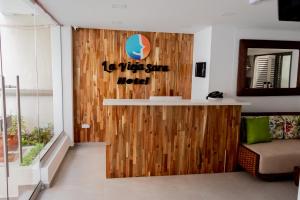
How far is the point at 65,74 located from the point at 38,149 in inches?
64.4

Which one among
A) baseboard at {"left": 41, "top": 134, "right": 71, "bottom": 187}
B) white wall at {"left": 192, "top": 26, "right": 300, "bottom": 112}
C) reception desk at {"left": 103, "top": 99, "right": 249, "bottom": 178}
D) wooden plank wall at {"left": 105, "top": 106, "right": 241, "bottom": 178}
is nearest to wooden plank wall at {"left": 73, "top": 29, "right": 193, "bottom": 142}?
baseboard at {"left": 41, "top": 134, "right": 71, "bottom": 187}

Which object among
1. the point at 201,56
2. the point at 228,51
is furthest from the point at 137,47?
the point at 228,51

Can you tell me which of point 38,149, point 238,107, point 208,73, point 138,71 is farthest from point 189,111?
point 38,149

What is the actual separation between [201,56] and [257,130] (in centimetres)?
177

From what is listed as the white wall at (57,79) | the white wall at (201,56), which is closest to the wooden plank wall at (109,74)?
the white wall at (201,56)

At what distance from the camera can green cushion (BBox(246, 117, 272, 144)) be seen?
3.93 m

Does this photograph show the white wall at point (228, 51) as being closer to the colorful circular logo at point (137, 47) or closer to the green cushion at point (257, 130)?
the green cushion at point (257, 130)

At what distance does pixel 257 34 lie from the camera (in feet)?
14.7

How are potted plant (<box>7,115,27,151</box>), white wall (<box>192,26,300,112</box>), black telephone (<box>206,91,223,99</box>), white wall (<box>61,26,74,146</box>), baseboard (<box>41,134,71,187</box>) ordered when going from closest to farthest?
potted plant (<box>7,115,27,151</box>) < baseboard (<box>41,134,71,187</box>) < black telephone (<box>206,91,223,99</box>) < white wall (<box>192,26,300,112</box>) < white wall (<box>61,26,74,146</box>)

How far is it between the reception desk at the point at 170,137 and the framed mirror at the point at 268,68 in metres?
0.98

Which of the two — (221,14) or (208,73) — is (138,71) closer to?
(208,73)

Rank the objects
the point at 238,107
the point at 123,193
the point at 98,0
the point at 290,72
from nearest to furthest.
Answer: the point at 98,0 < the point at 123,193 < the point at 238,107 < the point at 290,72

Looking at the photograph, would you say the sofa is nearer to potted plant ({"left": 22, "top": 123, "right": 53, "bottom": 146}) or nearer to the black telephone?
the black telephone

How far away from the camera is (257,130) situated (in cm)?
396
